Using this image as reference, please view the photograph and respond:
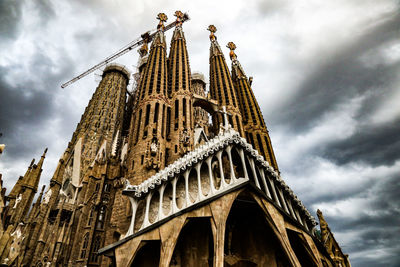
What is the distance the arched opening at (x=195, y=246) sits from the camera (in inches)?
635

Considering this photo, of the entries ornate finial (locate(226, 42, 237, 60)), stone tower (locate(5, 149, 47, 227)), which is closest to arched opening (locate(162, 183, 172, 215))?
stone tower (locate(5, 149, 47, 227))

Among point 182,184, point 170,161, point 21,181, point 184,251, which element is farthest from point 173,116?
point 21,181

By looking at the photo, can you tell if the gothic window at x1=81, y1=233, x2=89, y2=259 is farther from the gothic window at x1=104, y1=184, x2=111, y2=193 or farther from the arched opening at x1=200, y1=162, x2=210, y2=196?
the arched opening at x1=200, y1=162, x2=210, y2=196

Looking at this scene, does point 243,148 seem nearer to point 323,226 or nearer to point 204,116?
point 323,226

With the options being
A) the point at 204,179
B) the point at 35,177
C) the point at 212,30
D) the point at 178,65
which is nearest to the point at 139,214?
the point at 204,179

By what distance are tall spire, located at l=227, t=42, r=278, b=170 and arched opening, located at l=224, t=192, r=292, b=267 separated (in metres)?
11.5

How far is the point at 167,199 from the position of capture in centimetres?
1733

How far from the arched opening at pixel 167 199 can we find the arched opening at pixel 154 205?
556mm

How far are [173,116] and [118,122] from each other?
40.2 feet

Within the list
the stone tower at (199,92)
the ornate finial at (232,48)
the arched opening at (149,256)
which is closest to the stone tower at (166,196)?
the arched opening at (149,256)

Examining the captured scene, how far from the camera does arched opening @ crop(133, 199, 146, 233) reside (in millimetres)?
16891

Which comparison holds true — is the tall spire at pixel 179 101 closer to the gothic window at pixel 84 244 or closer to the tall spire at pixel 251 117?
the gothic window at pixel 84 244

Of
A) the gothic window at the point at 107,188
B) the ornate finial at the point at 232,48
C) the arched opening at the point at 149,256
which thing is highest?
the ornate finial at the point at 232,48

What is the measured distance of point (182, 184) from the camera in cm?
1789
